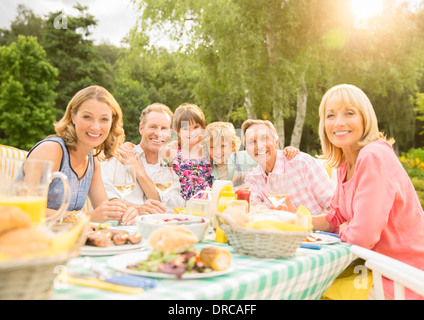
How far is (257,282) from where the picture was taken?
1363 millimetres

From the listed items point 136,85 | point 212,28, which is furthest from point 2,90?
point 212,28

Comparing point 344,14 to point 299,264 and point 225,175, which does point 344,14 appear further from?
point 299,264

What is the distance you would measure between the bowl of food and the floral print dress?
5.28 ft

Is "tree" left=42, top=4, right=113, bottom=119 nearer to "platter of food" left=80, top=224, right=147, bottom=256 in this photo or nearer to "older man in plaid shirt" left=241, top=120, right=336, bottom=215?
"older man in plaid shirt" left=241, top=120, right=336, bottom=215

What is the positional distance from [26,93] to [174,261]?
31.5 m

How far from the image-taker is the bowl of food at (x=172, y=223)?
186 centimetres

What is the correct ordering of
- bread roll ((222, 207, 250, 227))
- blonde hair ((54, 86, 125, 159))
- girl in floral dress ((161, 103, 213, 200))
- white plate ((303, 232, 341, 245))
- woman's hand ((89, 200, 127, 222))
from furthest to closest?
girl in floral dress ((161, 103, 213, 200)) → blonde hair ((54, 86, 125, 159)) → woman's hand ((89, 200, 127, 222)) → white plate ((303, 232, 341, 245)) → bread roll ((222, 207, 250, 227))

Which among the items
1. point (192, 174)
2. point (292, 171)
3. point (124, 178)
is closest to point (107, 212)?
point (124, 178)

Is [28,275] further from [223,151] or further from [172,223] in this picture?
[223,151]

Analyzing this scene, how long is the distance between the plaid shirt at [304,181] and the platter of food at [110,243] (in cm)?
242

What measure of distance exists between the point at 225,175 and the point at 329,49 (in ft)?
36.4

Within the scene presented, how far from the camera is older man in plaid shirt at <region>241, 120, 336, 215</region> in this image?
4.09 meters

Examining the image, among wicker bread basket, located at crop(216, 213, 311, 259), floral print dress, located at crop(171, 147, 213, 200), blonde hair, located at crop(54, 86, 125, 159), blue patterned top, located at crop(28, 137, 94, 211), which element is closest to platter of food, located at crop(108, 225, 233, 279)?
wicker bread basket, located at crop(216, 213, 311, 259)

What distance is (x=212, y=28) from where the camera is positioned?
13172 millimetres
